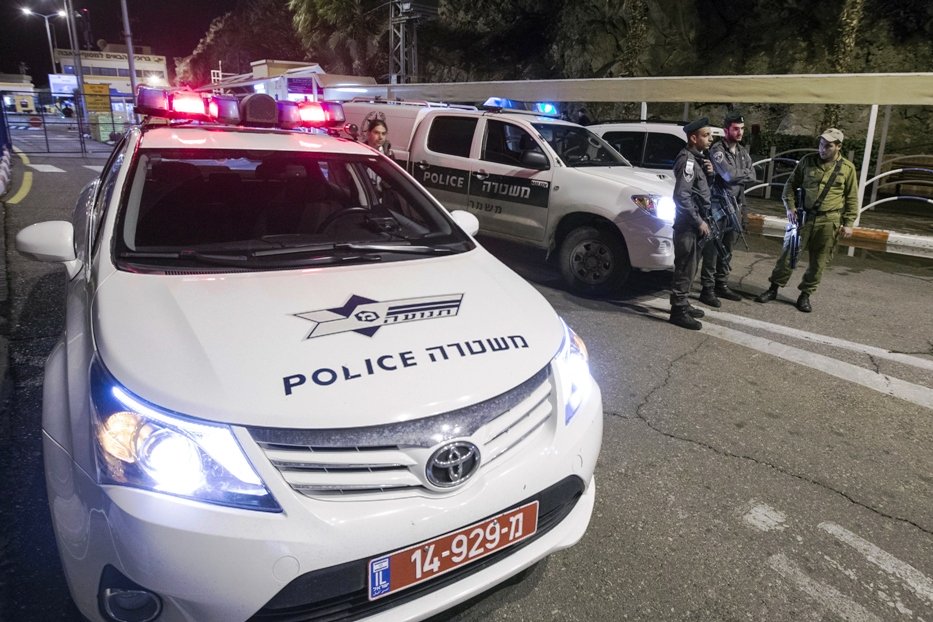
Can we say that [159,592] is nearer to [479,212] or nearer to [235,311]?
[235,311]

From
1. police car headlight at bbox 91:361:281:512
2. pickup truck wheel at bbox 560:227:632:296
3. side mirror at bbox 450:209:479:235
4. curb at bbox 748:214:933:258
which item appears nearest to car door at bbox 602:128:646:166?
curb at bbox 748:214:933:258

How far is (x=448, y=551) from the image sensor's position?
1688 millimetres

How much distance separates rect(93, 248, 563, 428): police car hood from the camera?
166cm

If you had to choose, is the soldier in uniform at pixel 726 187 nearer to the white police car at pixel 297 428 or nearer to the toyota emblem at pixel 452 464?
the white police car at pixel 297 428

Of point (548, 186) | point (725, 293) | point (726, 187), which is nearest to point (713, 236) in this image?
point (726, 187)

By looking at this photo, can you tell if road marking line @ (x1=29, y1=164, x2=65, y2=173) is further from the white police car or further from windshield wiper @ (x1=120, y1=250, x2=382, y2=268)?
windshield wiper @ (x1=120, y1=250, x2=382, y2=268)

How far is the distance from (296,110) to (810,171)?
471cm

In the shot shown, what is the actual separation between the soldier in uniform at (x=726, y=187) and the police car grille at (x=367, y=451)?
4.70 m

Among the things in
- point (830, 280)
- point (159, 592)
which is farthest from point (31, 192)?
point (830, 280)

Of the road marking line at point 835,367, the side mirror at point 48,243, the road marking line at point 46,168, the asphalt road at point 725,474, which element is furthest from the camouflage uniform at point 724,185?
the road marking line at point 46,168

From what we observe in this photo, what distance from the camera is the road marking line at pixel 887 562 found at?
2.32 m

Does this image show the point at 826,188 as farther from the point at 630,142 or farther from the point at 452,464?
the point at 452,464

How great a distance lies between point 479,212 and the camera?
6805 millimetres

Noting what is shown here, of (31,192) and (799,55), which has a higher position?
(799,55)
